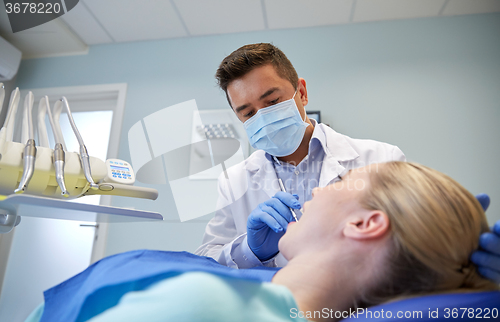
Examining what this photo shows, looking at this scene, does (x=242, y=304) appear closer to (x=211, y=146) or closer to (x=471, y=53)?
(x=211, y=146)

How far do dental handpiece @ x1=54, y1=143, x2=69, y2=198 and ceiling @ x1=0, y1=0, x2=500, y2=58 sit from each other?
2143mm

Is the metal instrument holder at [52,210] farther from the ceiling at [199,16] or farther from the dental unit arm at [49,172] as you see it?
the ceiling at [199,16]

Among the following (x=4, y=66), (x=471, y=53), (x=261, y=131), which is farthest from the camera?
(x=4, y=66)

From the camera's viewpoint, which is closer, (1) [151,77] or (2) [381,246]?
(2) [381,246]

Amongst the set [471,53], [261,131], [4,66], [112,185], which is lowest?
[112,185]

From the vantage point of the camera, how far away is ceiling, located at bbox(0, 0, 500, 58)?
2.59 meters

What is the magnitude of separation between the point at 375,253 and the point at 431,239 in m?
0.12

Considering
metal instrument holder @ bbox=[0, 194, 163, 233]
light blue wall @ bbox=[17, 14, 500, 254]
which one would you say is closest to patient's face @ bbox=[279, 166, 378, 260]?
metal instrument holder @ bbox=[0, 194, 163, 233]

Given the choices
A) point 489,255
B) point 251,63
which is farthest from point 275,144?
point 489,255

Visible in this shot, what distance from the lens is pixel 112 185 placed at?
3.30ft

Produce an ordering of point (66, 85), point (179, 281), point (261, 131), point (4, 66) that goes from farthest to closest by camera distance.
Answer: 1. point (66, 85)
2. point (4, 66)
3. point (261, 131)
4. point (179, 281)

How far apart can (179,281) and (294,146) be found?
1.09 m

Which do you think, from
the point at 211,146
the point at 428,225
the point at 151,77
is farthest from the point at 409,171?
the point at 151,77

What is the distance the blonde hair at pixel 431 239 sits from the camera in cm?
66
